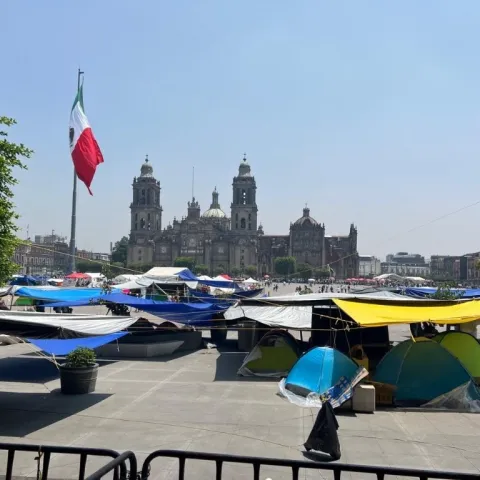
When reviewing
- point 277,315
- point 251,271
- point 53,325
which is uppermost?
point 251,271

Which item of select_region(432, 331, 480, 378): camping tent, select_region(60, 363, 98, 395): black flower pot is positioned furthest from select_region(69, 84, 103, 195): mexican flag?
select_region(432, 331, 480, 378): camping tent

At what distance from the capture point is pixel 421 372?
36.4ft

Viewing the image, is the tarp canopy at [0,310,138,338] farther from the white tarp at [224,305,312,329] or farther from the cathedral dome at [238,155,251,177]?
the cathedral dome at [238,155,251,177]

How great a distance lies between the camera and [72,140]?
70.2 ft

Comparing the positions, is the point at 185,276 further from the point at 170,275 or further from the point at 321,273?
the point at 321,273

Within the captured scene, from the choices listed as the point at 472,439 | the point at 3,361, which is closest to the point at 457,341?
the point at 472,439

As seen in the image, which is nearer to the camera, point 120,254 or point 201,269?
point 201,269

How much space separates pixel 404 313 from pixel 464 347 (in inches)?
80.9

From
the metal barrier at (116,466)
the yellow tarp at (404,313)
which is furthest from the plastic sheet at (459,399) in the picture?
the metal barrier at (116,466)

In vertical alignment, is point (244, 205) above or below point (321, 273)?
above

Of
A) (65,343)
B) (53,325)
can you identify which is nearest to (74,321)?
(65,343)

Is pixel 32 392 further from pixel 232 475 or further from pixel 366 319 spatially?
pixel 366 319

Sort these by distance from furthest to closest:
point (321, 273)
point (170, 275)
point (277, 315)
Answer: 1. point (321, 273)
2. point (170, 275)
3. point (277, 315)

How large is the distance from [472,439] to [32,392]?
28.0ft
